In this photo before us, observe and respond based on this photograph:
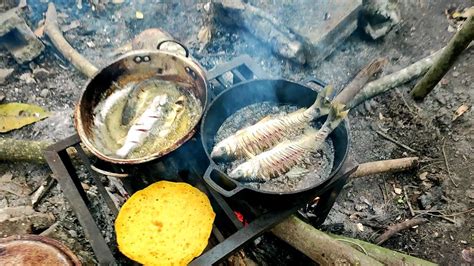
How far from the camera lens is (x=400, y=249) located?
430 centimetres

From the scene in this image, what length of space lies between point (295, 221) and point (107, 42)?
12.9ft

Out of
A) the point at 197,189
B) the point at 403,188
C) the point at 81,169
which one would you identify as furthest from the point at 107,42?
the point at 403,188

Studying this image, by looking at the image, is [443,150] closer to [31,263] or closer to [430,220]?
[430,220]

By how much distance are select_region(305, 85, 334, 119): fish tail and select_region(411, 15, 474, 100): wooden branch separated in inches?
76.6

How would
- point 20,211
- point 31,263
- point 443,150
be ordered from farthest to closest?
point 443,150
point 20,211
point 31,263

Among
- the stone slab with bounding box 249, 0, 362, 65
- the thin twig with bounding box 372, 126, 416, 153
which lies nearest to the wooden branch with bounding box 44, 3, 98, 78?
the stone slab with bounding box 249, 0, 362, 65

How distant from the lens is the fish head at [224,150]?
3.36 metres

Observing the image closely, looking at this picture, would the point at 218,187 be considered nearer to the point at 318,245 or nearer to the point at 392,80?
the point at 318,245

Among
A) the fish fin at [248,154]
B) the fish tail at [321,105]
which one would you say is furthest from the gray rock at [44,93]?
the fish tail at [321,105]

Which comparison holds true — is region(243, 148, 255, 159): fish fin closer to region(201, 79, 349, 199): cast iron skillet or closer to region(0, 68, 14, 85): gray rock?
region(201, 79, 349, 199): cast iron skillet

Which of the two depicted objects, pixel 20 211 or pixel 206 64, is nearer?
pixel 20 211

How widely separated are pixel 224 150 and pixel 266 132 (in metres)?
0.41

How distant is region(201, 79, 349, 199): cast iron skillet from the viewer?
3.22 metres

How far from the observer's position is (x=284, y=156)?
135 inches
